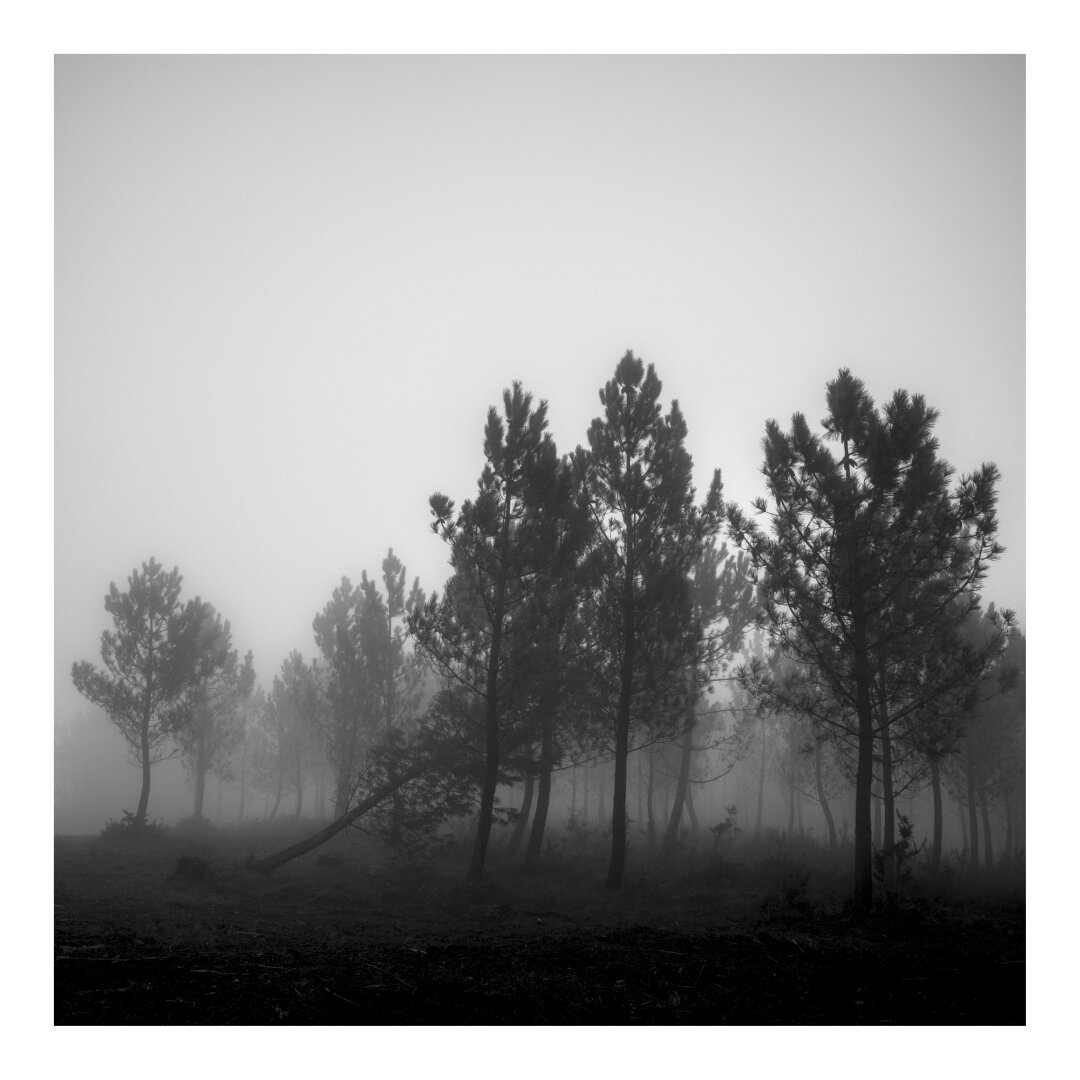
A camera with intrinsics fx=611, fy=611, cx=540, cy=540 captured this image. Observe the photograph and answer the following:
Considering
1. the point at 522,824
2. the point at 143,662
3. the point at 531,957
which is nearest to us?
the point at 531,957

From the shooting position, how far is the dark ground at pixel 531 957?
19.4 feet

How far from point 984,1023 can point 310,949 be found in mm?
7443

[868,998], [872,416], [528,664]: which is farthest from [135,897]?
[872,416]

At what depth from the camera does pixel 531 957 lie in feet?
23.9

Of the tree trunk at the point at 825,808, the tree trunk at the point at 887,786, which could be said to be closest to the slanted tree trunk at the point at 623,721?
the tree trunk at the point at 887,786

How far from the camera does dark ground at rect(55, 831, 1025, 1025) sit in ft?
19.4

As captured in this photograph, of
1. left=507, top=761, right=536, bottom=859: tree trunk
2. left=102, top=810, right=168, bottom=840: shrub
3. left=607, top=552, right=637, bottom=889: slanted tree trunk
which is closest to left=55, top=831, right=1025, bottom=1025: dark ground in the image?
left=607, top=552, right=637, bottom=889: slanted tree trunk

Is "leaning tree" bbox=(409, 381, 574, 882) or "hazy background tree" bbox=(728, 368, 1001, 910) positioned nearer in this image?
"hazy background tree" bbox=(728, 368, 1001, 910)

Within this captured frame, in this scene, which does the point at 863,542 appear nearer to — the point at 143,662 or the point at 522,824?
the point at 522,824

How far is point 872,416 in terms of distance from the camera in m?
11.4

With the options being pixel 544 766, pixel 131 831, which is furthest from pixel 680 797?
pixel 131 831

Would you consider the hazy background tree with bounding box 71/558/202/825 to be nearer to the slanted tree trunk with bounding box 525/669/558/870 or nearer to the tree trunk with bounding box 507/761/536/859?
the tree trunk with bounding box 507/761/536/859

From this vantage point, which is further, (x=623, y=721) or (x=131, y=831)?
(x=131, y=831)
